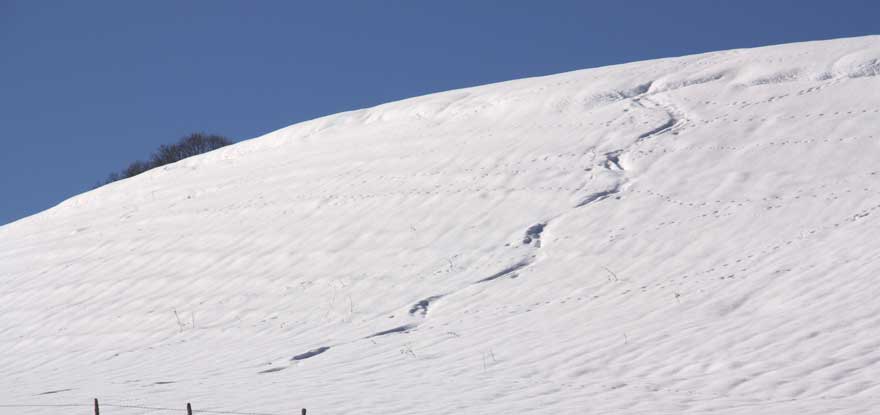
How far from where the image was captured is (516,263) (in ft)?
42.0

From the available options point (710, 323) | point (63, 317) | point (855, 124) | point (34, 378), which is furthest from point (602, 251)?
point (63, 317)

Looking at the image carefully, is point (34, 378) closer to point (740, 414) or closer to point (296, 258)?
point (296, 258)

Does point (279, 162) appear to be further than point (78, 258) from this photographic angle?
Yes

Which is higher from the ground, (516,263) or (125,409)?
(516,263)

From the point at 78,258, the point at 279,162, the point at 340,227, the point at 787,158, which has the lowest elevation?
the point at 787,158

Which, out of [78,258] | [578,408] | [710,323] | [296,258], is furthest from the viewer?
[78,258]

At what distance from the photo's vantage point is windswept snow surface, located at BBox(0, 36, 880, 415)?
28.7ft

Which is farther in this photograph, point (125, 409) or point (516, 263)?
point (516, 263)

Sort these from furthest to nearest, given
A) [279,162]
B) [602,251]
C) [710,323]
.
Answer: [279,162]
[602,251]
[710,323]

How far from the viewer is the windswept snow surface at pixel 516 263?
28.7 feet

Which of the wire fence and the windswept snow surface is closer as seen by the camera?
the windswept snow surface

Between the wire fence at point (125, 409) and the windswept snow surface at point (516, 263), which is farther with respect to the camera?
the wire fence at point (125, 409)

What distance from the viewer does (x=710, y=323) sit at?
374 inches

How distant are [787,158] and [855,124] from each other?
115 centimetres
